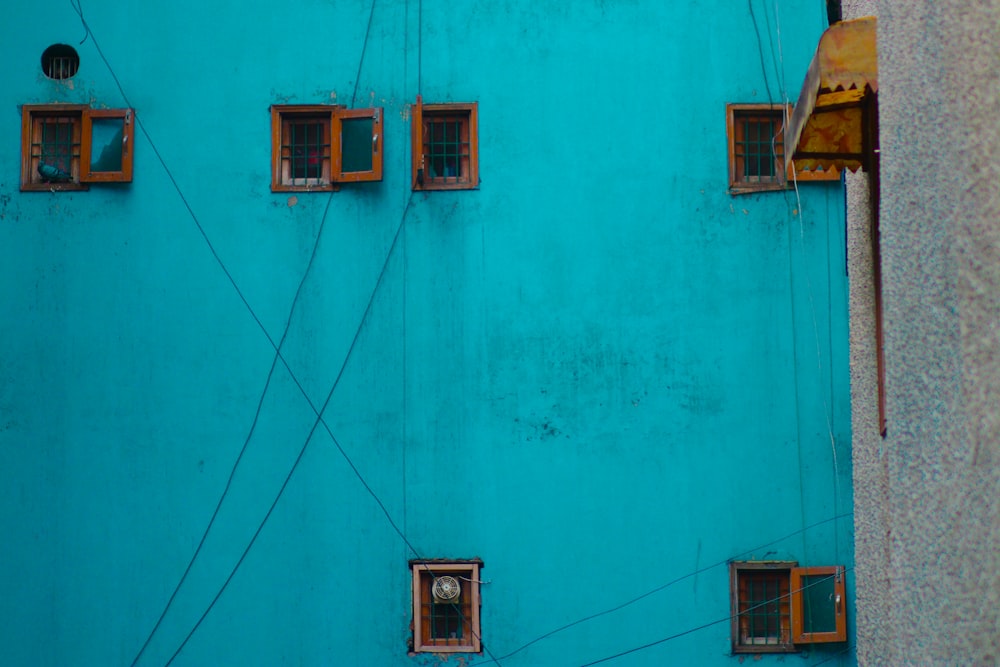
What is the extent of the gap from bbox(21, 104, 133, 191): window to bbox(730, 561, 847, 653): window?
6.49 metres

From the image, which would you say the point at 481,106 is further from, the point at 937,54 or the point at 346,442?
the point at 937,54

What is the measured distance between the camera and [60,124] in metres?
10.9

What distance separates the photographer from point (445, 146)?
10.6 metres

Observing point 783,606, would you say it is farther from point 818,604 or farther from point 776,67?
point 776,67

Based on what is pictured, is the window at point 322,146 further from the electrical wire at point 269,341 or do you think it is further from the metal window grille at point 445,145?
the metal window grille at point 445,145

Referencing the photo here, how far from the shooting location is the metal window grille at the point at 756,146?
10.5 metres

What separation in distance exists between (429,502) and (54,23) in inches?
215

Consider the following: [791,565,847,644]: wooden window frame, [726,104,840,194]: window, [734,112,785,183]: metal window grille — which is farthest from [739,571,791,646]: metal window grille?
[734,112,785,183]: metal window grille

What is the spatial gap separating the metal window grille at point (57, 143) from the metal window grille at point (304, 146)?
6.26 ft

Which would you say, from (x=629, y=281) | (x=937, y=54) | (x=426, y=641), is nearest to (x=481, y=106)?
(x=629, y=281)

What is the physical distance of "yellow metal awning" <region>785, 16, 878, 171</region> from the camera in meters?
4.64

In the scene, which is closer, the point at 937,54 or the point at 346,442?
the point at 937,54

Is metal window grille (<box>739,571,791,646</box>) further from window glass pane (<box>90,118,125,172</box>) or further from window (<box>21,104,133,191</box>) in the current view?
window glass pane (<box>90,118,125,172</box>)

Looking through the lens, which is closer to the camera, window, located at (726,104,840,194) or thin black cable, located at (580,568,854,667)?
thin black cable, located at (580,568,854,667)
